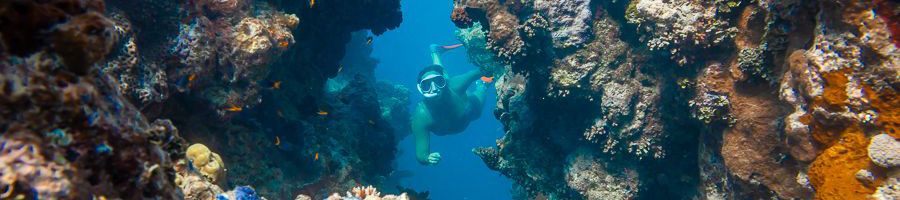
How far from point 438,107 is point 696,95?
10.6 meters

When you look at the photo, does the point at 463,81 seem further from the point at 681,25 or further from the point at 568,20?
the point at 681,25

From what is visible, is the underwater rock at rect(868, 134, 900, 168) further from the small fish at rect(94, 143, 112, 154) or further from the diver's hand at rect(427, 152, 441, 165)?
the diver's hand at rect(427, 152, 441, 165)

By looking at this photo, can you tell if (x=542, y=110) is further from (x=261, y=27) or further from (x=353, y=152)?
(x=261, y=27)

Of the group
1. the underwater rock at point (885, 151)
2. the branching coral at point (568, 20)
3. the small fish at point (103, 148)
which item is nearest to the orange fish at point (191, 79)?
the small fish at point (103, 148)

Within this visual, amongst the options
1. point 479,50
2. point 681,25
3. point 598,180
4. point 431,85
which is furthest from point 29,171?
point 431,85

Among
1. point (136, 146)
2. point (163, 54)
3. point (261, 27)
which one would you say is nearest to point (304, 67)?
point (261, 27)

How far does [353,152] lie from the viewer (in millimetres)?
9781

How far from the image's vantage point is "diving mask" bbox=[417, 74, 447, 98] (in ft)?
50.4

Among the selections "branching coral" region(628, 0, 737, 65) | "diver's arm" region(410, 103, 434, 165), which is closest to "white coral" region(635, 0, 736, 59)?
"branching coral" region(628, 0, 737, 65)

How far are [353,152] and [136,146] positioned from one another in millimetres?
7890

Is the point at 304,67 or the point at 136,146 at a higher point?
the point at 304,67

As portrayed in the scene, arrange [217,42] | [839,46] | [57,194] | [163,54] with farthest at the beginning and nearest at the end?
[217,42]
[163,54]
[839,46]
[57,194]

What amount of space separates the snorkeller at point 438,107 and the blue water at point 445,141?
1.43 m

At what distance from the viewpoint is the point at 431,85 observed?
51.0ft
